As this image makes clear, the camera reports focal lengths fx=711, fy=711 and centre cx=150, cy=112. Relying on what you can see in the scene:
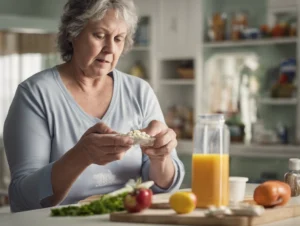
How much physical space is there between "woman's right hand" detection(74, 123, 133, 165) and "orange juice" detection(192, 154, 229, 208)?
0.73 ft

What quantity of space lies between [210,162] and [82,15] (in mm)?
756

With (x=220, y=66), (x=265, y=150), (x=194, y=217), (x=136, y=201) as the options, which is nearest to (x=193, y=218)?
(x=194, y=217)

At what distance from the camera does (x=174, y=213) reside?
1.77 meters

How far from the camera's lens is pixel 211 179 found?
6.21ft

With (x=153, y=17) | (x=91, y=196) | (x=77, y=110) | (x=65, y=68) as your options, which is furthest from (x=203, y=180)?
(x=153, y=17)

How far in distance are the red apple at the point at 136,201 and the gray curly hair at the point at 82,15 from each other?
76 centimetres

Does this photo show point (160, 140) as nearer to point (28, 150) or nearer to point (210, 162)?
point (210, 162)

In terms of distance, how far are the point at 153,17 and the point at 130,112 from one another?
13.4 ft

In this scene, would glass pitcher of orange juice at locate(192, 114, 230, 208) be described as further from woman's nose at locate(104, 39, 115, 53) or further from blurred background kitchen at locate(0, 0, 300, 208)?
blurred background kitchen at locate(0, 0, 300, 208)

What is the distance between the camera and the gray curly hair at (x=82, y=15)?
234 cm

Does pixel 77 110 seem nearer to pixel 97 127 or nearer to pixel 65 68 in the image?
pixel 65 68

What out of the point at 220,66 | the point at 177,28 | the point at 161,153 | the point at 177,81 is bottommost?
the point at 161,153

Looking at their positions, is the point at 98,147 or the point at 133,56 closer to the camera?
the point at 98,147

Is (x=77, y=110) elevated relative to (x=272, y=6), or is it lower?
lower
